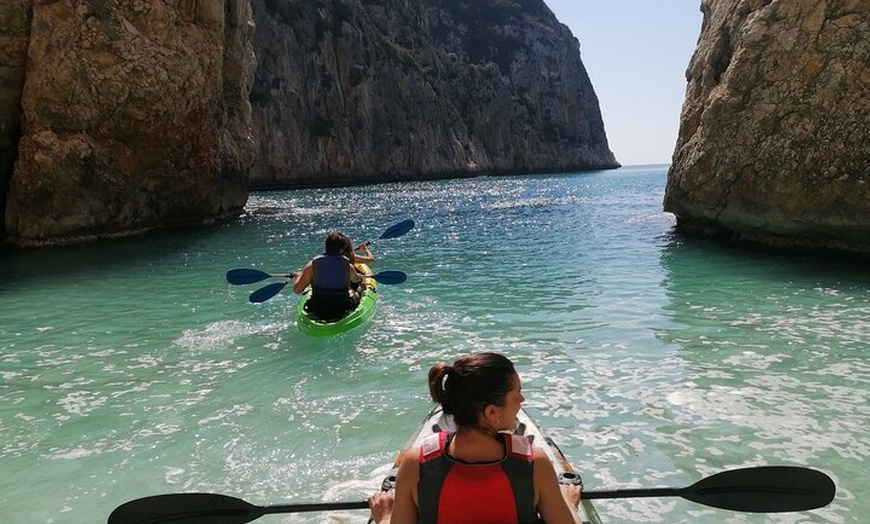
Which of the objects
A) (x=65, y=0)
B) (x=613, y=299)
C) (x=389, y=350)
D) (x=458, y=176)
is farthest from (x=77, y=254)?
(x=458, y=176)

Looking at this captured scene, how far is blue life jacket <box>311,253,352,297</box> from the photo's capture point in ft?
30.3

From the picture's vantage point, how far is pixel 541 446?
370cm

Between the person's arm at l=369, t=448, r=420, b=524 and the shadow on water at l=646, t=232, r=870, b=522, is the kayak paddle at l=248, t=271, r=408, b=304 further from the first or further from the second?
the person's arm at l=369, t=448, r=420, b=524

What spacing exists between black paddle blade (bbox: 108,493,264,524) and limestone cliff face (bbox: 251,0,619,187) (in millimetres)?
58885

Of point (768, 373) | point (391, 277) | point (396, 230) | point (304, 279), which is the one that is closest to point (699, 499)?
point (768, 373)

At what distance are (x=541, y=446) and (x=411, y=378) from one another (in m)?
3.85

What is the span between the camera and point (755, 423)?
591 cm

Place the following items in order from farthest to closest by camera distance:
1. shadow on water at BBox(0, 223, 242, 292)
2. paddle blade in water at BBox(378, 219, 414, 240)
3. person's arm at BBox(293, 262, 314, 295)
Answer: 1. shadow on water at BBox(0, 223, 242, 292)
2. paddle blade in water at BBox(378, 219, 414, 240)
3. person's arm at BBox(293, 262, 314, 295)

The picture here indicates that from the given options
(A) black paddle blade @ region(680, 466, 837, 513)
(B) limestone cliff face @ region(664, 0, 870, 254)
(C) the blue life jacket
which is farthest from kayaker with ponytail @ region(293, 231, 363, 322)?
(B) limestone cliff face @ region(664, 0, 870, 254)

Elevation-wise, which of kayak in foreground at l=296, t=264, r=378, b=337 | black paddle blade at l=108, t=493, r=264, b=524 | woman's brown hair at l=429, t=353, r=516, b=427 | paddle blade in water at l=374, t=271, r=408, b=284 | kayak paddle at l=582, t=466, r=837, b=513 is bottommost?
kayak in foreground at l=296, t=264, r=378, b=337

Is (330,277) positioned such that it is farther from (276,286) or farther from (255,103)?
(255,103)

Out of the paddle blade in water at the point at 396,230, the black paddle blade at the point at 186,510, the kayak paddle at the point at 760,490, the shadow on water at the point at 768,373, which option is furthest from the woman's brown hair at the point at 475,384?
the paddle blade in water at the point at 396,230

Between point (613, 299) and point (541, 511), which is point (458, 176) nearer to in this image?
point (613, 299)

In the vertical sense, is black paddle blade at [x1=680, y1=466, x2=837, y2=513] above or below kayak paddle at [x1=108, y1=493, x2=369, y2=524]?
above
